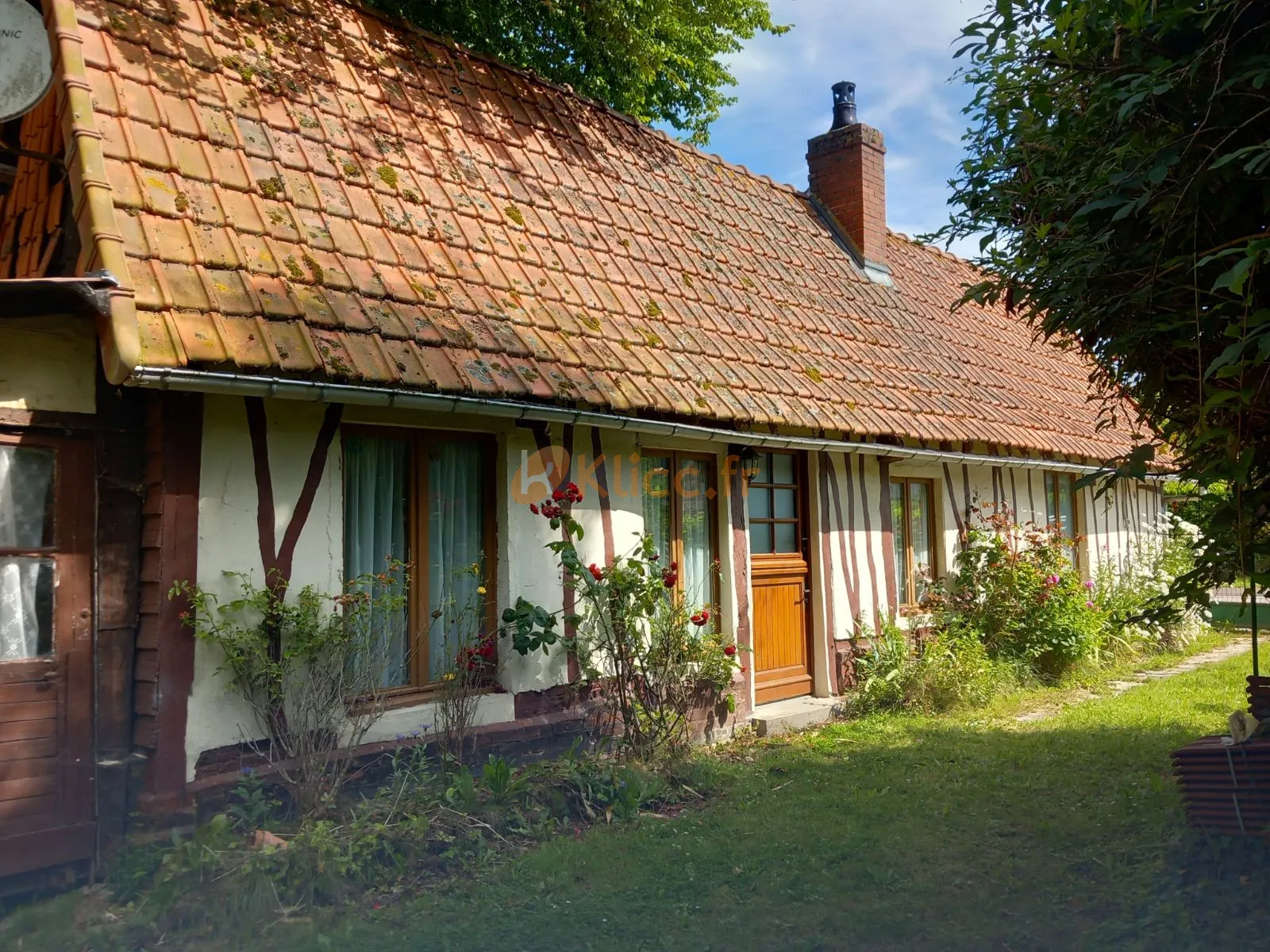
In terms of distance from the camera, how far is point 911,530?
33.8 ft

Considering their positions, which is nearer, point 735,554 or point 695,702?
point 695,702

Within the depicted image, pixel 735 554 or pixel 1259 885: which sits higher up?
pixel 735 554

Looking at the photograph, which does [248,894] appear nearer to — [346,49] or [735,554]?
[735,554]

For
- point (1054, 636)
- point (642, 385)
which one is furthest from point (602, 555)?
point (1054, 636)

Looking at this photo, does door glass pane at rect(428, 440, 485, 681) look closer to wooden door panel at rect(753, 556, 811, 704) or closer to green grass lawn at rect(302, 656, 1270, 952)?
green grass lawn at rect(302, 656, 1270, 952)

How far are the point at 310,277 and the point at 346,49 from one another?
2.87m

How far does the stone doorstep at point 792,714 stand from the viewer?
25.5 ft

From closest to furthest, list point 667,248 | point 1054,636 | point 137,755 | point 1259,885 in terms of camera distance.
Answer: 1. point 1259,885
2. point 137,755
3. point 667,248
4. point 1054,636

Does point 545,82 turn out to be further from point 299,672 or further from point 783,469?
point 299,672

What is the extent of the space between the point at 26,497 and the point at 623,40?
7954 mm

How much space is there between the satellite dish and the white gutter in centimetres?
163

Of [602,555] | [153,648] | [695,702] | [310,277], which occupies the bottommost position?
[695,702]

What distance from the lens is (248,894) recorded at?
14.0ft

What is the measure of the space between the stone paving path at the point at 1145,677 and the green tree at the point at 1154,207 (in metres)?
4.34
